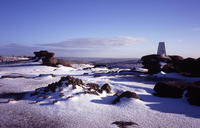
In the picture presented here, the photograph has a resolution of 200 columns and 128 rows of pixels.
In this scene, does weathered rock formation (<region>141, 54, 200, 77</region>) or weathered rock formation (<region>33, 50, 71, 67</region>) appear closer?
weathered rock formation (<region>141, 54, 200, 77</region>)

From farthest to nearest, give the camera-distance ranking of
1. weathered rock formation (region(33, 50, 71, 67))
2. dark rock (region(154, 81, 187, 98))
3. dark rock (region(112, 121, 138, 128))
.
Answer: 1. weathered rock formation (region(33, 50, 71, 67))
2. dark rock (region(154, 81, 187, 98))
3. dark rock (region(112, 121, 138, 128))

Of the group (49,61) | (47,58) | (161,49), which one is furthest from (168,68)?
(47,58)

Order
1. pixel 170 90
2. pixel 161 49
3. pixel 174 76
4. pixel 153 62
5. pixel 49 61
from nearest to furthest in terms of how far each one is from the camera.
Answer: pixel 170 90, pixel 174 76, pixel 153 62, pixel 49 61, pixel 161 49

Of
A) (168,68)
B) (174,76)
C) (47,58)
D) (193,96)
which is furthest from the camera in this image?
(47,58)

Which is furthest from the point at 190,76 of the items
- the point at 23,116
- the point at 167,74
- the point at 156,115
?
the point at 23,116

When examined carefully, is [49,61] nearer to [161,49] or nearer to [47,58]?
[47,58]

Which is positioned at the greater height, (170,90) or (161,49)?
(161,49)

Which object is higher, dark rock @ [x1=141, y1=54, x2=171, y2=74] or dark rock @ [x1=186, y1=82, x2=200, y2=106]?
dark rock @ [x1=141, y1=54, x2=171, y2=74]

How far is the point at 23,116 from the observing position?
5.11m

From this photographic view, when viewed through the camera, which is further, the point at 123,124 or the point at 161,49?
the point at 161,49

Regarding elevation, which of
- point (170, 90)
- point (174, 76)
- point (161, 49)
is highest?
point (161, 49)

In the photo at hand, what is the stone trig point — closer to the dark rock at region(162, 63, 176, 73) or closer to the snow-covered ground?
the dark rock at region(162, 63, 176, 73)

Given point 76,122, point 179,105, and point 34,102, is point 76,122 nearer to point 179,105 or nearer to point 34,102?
point 34,102

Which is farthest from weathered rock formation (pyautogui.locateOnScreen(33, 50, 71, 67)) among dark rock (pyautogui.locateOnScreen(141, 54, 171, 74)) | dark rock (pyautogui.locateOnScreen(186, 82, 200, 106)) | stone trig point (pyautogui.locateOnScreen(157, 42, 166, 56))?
dark rock (pyautogui.locateOnScreen(186, 82, 200, 106))
